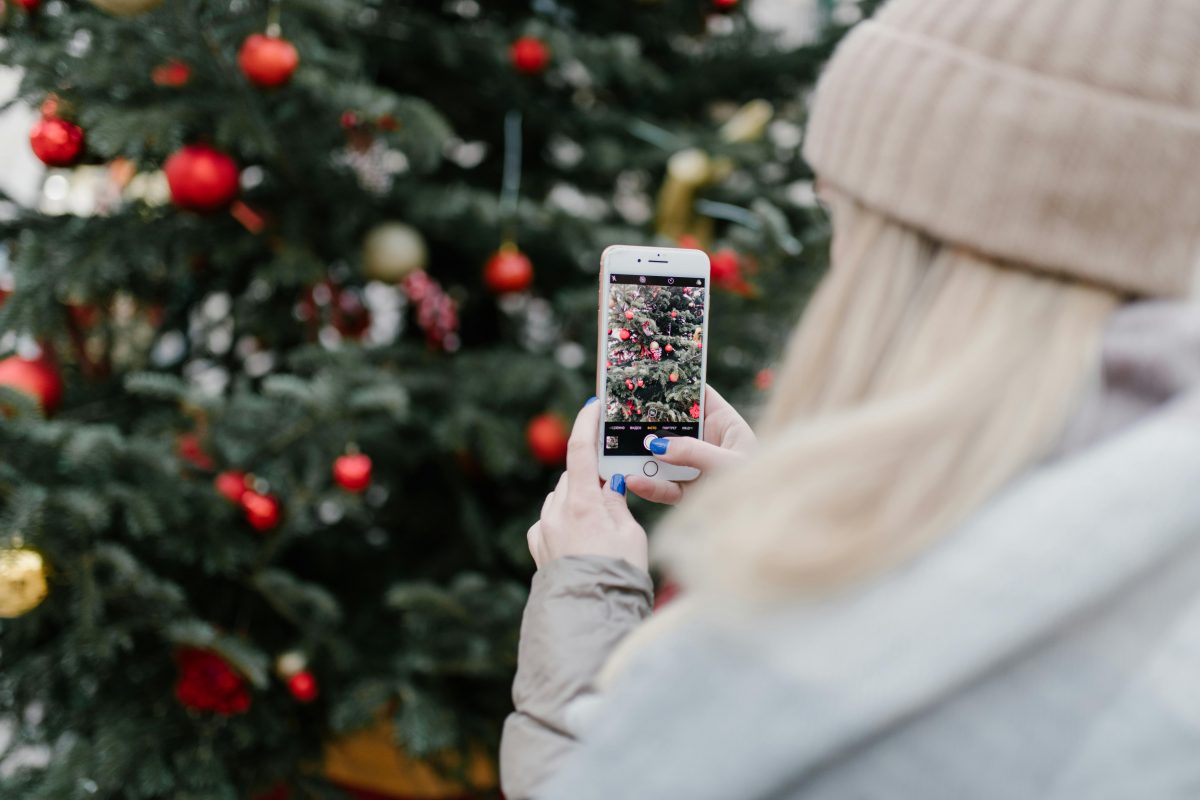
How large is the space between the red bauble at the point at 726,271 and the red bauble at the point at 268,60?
34.0 inches

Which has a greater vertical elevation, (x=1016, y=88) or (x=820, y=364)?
(x=1016, y=88)

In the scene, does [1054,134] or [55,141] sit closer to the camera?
[1054,134]


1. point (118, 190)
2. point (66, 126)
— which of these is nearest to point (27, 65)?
point (66, 126)

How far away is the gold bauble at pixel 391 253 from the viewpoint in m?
1.89

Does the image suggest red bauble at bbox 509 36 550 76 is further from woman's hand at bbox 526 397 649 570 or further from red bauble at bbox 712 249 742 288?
woman's hand at bbox 526 397 649 570

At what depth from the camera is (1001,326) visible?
0.61 metres

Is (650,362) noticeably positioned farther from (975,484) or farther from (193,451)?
(193,451)

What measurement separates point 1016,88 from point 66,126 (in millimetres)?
1543

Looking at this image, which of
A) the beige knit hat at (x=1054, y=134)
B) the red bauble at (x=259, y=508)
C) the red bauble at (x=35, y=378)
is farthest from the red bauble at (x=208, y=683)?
the beige knit hat at (x=1054, y=134)

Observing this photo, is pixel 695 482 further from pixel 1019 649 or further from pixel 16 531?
pixel 16 531

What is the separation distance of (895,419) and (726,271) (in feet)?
4.47

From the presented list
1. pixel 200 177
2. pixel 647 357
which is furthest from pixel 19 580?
pixel 647 357

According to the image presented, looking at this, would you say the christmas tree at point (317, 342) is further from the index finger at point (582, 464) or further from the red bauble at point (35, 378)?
the index finger at point (582, 464)

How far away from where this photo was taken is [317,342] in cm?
201
